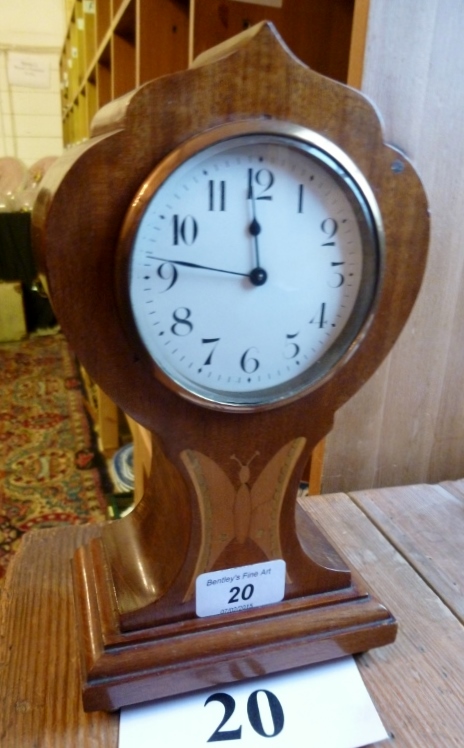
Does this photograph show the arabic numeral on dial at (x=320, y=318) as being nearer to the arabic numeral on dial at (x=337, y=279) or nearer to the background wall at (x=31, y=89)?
the arabic numeral on dial at (x=337, y=279)

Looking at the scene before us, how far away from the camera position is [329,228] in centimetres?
45

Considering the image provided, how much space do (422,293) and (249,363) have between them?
0.43m

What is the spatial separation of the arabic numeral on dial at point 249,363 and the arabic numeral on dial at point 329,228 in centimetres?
10

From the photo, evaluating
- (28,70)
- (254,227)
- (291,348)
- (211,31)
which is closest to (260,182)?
(254,227)

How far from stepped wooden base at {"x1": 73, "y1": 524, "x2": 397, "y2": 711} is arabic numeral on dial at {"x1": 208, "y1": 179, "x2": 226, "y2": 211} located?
36cm

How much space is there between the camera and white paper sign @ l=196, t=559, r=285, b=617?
533 mm

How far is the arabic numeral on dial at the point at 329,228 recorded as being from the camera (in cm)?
45

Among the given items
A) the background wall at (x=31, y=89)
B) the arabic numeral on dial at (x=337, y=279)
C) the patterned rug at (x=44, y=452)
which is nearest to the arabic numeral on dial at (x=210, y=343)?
the arabic numeral on dial at (x=337, y=279)

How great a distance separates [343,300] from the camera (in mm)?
480

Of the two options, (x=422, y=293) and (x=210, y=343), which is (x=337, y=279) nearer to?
(x=210, y=343)

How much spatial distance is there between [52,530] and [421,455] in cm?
56

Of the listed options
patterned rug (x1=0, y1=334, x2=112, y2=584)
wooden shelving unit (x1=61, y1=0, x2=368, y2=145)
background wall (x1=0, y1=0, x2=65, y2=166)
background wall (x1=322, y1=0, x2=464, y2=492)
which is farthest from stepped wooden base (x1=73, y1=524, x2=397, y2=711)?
background wall (x1=0, y1=0, x2=65, y2=166)

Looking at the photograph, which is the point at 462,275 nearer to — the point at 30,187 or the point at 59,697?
the point at 59,697

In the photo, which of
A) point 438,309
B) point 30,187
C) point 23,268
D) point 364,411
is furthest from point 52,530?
point 30,187
